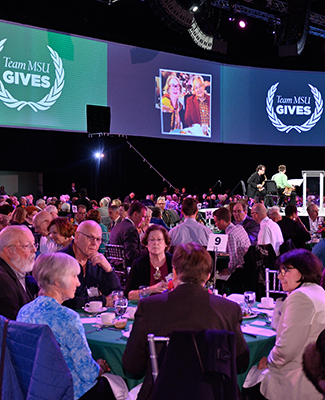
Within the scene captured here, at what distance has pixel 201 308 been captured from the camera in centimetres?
192

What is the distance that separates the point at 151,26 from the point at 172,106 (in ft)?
10.9

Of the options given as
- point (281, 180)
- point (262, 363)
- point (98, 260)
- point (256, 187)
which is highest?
point (281, 180)

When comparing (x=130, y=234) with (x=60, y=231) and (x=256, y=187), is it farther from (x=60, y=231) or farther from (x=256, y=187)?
(x=256, y=187)

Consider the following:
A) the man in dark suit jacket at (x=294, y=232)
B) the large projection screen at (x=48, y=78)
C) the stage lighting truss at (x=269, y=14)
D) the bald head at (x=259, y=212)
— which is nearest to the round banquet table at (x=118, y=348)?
the bald head at (x=259, y=212)

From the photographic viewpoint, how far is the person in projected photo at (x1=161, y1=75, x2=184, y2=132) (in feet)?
42.3

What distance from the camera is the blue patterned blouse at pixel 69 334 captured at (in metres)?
2.08

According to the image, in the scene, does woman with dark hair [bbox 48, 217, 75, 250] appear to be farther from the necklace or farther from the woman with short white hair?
the woman with short white hair

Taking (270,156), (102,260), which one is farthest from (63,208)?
(270,156)

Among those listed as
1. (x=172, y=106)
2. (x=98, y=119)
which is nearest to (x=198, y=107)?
(x=172, y=106)

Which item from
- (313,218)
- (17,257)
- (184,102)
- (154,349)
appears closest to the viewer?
(154,349)

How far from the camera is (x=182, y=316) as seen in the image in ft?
6.23

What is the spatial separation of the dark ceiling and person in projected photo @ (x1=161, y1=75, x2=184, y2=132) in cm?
151

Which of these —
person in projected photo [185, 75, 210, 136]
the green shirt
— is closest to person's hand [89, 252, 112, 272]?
person in projected photo [185, 75, 210, 136]

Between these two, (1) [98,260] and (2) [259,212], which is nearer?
(1) [98,260]
